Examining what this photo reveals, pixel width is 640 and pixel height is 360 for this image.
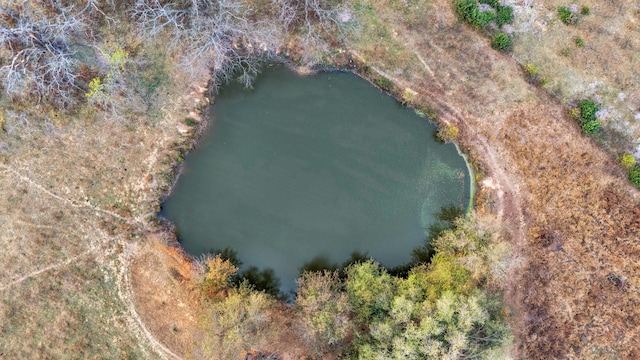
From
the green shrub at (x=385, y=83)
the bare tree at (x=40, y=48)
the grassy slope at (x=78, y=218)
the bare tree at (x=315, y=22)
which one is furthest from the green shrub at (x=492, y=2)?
the bare tree at (x=40, y=48)

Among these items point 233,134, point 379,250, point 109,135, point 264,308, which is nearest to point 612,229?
point 379,250

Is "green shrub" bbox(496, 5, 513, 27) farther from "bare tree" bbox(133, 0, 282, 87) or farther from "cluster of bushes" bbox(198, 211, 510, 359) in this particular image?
"bare tree" bbox(133, 0, 282, 87)

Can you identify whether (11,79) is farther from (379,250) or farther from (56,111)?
(379,250)

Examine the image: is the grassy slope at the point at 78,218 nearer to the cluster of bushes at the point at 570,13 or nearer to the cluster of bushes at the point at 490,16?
the cluster of bushes at the point at 490,16

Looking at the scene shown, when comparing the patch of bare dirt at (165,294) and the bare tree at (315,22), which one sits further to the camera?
the patch of bare dirt at (165,294)

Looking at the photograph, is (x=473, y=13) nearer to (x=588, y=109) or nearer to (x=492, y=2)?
(x=492, y=2)
